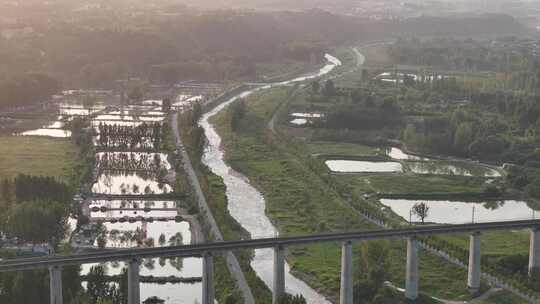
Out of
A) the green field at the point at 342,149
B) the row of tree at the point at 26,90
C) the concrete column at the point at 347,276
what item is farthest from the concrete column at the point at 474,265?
the row of tree at the point at 26,90

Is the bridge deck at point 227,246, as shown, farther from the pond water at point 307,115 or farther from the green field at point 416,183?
the pond water at point 307,115

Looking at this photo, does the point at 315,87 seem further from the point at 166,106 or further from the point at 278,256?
the point at 278,256

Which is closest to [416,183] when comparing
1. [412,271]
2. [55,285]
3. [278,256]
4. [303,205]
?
[303,205]

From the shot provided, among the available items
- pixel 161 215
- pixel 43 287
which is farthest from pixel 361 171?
pixel 43 287

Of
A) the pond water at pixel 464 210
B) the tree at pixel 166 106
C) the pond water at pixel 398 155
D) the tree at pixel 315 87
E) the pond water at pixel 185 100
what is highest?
the tree at pixel 315 87

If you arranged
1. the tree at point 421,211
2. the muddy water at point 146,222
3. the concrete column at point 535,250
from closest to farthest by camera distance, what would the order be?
1. the muddy water at point 146,222
2. the concrete column at point 535,250
3. the tree at point 421,211

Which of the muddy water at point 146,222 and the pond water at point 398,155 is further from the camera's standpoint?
the pond water at point 398,155
